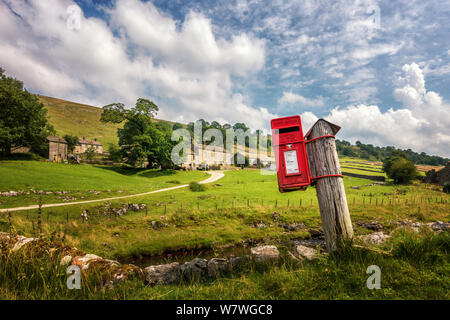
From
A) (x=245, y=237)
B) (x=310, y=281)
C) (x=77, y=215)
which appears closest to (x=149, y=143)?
(x=77, y=215)

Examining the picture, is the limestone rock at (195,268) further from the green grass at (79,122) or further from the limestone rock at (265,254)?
the green grass at (79,122)

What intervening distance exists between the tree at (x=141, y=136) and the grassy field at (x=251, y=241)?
71.7 feet

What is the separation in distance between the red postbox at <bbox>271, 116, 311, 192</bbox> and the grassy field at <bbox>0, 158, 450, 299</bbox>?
166cm

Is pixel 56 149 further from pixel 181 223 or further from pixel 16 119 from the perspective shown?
pixel 181 223

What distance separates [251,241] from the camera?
48.6ft

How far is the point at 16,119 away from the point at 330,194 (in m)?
69.0

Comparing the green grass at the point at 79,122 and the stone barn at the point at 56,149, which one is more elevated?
the green grass at the point at 79,122

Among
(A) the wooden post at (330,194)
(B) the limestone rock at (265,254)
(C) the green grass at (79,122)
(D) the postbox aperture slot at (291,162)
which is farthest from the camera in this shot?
(C) the green grass at (79,122)

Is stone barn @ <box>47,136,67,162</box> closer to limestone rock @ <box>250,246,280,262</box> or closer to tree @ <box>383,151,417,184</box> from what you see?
limestone rock @ <box>250,246,280,262</box>

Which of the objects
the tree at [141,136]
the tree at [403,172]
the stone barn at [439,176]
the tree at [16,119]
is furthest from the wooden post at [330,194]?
the stone barn at [439,176]

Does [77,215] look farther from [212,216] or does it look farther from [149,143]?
[149,143]

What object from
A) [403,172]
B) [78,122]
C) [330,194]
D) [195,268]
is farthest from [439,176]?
[78,122]

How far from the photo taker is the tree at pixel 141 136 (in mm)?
52406
